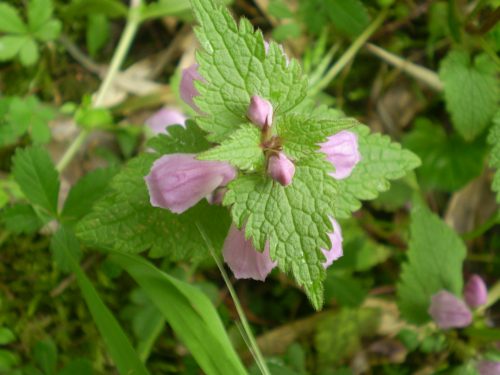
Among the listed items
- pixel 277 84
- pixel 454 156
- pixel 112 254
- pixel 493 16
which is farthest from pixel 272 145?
pixel 454 156

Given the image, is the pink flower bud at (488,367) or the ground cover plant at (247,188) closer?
the ground cover plant at (247,188)

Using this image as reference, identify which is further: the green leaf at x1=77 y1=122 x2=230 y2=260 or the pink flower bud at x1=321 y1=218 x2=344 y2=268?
the green leaf at x1=77 y1=122 x2=230 y2=260

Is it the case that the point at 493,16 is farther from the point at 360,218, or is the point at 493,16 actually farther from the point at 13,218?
the point at 13,218

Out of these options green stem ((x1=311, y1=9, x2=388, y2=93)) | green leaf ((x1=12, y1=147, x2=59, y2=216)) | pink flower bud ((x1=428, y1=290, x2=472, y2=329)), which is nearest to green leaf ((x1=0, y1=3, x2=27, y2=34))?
green leaf ((x1=12, y1=147, x2=59, y2=216))

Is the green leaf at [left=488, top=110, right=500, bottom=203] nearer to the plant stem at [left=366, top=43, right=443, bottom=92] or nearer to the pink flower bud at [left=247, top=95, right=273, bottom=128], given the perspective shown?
the pink flower bud at [left=247, top=95, right=273, bottom=128]

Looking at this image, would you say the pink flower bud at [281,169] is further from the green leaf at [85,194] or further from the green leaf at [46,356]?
the green leaf at [46,356]

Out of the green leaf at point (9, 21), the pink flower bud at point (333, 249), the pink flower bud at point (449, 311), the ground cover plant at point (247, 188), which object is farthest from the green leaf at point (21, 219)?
the pink flower bud at point (449, 311)
